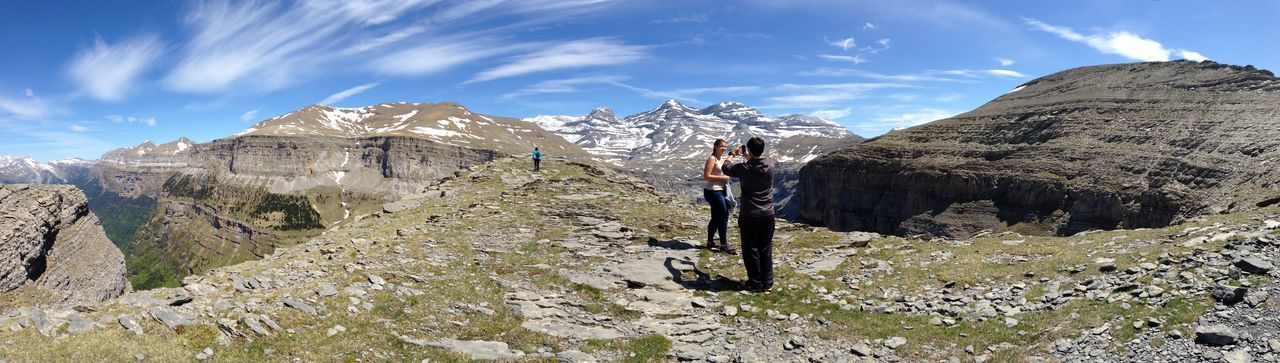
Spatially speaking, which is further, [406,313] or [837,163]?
[837,163]

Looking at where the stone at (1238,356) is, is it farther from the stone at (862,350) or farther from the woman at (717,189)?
the woman at (717,189)

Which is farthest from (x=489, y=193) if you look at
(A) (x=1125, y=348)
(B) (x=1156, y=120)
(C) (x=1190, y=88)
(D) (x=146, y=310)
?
(C) (x=1190, y=88)

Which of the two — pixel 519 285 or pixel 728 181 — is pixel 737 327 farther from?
pixel 519 285

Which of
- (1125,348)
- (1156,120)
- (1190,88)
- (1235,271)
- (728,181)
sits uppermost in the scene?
(1190,88)

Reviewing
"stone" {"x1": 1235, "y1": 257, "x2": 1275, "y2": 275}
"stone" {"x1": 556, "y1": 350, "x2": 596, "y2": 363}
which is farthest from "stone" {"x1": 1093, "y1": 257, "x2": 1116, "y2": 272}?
"stone" {"x1": 556, "y1": 350, "x2": 596, "y2": 363}

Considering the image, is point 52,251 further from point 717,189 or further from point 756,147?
point 756,147

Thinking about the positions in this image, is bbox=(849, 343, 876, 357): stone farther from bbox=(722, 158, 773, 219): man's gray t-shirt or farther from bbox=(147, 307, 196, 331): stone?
bbox=(147, 307, 196, 331): stone

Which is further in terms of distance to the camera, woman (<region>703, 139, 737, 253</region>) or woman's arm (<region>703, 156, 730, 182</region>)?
woman (<region>703, 139, 737, 253</region>)

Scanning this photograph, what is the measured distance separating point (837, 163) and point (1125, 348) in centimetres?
16333

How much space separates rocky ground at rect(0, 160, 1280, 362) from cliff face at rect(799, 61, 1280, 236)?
53374 millimetres

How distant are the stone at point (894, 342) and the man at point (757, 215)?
13.7 feet

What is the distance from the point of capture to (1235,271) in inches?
453

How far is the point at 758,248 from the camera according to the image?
1530cm

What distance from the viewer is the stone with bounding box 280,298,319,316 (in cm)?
1223
